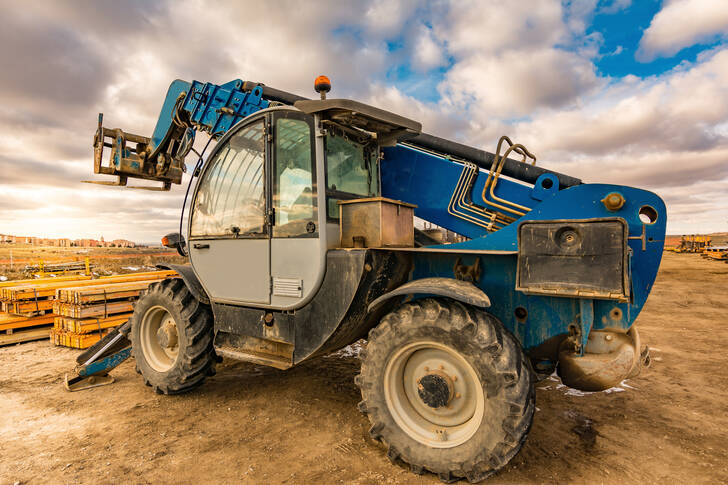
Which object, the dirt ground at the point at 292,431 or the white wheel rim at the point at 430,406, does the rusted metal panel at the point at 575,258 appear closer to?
the white wheel rim at the point at 430,406

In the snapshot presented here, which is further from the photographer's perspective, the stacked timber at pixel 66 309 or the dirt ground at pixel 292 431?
the stacked timber at pixel 66 309

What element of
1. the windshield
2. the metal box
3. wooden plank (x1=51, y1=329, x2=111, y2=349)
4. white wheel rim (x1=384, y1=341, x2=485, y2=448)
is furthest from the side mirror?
wooden plank (x1=51, y1=329, x2=111, y2=349)

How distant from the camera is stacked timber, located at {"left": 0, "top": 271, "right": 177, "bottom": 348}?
620 cm

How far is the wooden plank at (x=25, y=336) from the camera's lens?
21.4 feet

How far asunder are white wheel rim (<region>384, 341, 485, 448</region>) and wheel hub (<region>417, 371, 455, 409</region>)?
0.06ft

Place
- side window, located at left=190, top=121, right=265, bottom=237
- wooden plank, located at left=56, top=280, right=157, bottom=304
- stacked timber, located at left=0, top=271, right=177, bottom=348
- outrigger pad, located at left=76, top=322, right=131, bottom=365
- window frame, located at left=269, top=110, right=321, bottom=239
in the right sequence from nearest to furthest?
1. window frame, located at left=269, top=110, right=321, bottom=239
2. side window, located at left=190, top=121, right=265, bottom=237
3. outrigger pad, located at left=76, top=322, right=131, bottom=365
4. wooden plank, located at left=56, top=280, right=157, bottom=304
5. stacked timber, located at left=0, top=271, right=177, bottom=348

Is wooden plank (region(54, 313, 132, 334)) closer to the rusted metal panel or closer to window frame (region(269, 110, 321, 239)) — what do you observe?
window frame (region(269, 110, 321, 239))

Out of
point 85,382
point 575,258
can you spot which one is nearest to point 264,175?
point 575,258

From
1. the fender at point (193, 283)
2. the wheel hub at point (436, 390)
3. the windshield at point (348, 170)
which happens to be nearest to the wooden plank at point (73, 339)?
the fender at point (193, 283)

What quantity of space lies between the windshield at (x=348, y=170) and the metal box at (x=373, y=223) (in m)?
0.20

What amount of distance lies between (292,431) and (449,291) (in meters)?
1.94

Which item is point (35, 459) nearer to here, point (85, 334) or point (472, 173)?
point (85, 334)

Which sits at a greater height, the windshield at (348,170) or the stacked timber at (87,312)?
the windshield at (348,170)

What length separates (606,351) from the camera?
264 centimetres
